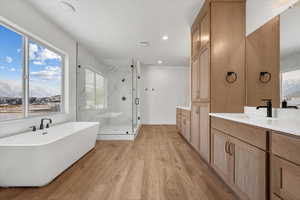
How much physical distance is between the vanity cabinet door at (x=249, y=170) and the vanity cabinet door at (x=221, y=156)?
11 centimetres

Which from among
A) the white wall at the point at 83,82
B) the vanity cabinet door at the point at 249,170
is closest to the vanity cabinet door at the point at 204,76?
the vanity cabinet door at the point at 249,170

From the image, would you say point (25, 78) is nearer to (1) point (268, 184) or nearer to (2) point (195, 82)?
(2) point (195, 82)

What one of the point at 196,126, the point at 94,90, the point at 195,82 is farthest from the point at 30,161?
the point at 94,90

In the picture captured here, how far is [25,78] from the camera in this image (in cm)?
249

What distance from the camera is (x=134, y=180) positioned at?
2016 millimetres

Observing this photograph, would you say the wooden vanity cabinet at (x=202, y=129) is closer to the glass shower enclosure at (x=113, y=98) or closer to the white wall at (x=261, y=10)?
the white wall at (x=261, y=10)

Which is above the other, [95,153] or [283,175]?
[283,175]

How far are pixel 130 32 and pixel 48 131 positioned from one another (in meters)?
2.55

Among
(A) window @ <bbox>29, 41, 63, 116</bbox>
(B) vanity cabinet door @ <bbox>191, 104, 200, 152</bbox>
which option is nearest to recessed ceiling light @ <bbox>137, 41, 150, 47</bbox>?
(A) window @ <bbox>29, 41, 63, 116</bbox>

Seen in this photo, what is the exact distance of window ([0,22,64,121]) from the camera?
7.24ft

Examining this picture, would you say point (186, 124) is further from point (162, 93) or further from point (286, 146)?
point (162, 93)

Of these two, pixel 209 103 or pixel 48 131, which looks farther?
pixel 48 131

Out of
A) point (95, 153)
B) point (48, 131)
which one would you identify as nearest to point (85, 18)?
point (48, 131)

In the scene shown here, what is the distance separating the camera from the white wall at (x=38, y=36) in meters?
2.12
